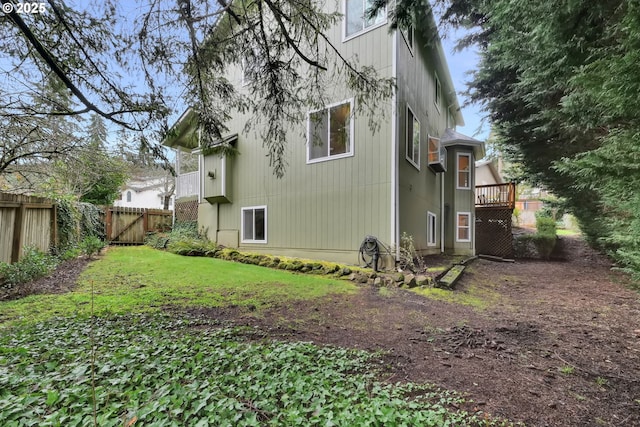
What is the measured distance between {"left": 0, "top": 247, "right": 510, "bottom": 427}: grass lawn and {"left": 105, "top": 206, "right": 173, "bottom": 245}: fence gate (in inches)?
363

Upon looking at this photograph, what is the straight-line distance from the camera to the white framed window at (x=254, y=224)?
32.0 feet

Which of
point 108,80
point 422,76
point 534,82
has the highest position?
point 422,76

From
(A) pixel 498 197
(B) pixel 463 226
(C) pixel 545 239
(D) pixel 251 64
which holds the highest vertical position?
(D) pixel 251 64

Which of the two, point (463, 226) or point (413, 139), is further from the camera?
point (463, 226)

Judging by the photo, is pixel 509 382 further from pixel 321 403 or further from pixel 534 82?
pixel 534 82

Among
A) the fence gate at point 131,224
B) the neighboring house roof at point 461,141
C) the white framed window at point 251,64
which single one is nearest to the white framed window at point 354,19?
the white framed window at point 251,64

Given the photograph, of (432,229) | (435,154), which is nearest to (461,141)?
(435,154)

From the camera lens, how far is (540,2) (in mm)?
4262

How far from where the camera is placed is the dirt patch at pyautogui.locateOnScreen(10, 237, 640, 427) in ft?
7.32

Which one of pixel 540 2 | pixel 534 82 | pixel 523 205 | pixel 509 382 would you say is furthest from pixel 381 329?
pixel 523 205

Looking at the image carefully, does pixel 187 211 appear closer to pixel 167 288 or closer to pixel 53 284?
pixel 53 284

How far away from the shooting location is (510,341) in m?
3.46

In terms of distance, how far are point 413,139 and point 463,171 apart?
4453 mm

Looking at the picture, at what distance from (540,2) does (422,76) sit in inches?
223
